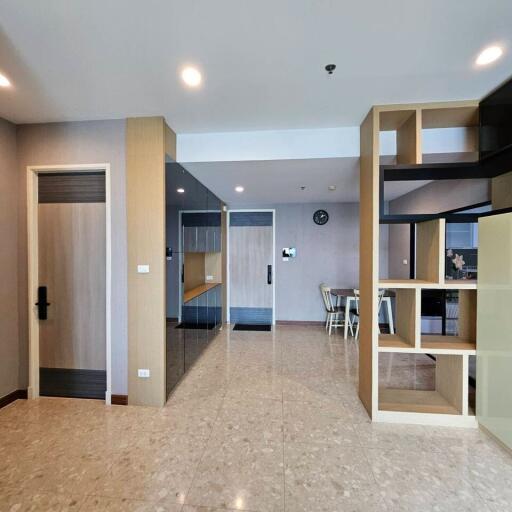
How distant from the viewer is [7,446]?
1972 millimetres

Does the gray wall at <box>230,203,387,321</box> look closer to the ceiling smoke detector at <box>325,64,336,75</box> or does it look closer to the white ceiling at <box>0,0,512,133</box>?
the white ceiling at <box>0,0,512,133</box>

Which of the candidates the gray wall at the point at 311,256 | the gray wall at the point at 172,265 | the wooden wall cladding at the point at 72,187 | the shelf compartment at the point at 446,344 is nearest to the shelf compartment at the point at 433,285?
the shelf compartment at the point at 446,344

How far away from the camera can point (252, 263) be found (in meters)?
5.45

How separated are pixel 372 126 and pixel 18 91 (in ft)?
9.58

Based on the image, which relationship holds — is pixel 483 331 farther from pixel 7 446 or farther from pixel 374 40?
pixel 7 446

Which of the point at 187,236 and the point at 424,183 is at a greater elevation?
the point at 424,183

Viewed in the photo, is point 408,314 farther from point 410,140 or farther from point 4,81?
point 4,81

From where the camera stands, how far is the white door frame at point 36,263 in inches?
99.0

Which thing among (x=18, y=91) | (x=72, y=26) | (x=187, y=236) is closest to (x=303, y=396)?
(x=187, y=236)

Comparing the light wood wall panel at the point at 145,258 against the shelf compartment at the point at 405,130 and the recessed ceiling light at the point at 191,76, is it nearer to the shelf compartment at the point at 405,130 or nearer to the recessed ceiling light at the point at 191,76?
the recessed ceiling light at the point at 191,76

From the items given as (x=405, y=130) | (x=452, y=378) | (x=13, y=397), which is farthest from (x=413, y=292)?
(x=13, y=397)

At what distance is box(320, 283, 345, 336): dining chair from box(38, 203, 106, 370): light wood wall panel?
3611 mm

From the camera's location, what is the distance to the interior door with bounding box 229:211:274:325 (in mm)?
5414

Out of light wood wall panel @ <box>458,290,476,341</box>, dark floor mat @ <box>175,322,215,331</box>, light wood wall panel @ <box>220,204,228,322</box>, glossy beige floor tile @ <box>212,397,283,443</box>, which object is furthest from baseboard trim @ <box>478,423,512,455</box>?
light wood wall panel @ <box>220,204,228,322</box>
